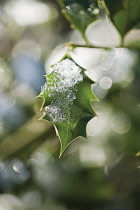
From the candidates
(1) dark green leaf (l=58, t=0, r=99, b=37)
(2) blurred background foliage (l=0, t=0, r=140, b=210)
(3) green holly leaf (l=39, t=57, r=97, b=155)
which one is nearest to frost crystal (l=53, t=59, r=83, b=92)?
(3) green holly leaf (l=39, t=57, r=97, b=155)

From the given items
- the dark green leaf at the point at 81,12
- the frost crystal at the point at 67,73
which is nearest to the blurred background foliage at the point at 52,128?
the dark green leaf at the point at 81,12

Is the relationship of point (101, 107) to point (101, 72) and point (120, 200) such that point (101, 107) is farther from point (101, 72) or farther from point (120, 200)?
point (120, 200)

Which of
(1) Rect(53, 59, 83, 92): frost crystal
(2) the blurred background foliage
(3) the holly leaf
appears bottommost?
(2) the blurred background foliage

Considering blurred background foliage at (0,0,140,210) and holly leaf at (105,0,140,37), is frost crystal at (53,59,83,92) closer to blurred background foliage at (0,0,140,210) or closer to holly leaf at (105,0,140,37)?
holly leaf at (105,0,140,37)

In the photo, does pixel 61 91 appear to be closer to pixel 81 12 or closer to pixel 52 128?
pixel 81 12

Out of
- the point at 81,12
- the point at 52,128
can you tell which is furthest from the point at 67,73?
the point at 52,128

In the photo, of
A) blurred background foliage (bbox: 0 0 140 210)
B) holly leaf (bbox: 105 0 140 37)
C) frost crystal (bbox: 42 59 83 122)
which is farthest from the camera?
blurred background foliage (bbox: 0 0 140 210)

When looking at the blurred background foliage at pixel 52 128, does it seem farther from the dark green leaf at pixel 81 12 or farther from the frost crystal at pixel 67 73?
the frost crystal at pixel 67 73

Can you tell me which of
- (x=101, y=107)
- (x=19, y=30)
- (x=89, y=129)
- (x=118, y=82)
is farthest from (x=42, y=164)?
(x=19, y=30)
